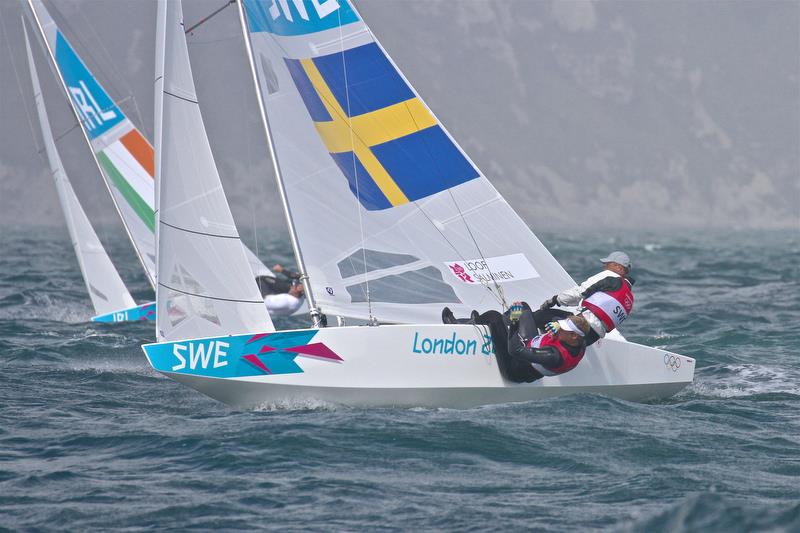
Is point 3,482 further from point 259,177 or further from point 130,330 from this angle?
point 259,177

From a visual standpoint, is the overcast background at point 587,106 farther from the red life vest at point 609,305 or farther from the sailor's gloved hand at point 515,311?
the red life vest at point 609,305

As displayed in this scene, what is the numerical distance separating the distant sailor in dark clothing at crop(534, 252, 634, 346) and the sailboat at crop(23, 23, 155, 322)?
904cm

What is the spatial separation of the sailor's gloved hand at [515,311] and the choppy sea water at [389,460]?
2.54 ft

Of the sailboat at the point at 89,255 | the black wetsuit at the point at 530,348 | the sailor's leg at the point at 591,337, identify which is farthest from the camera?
the sailboat at the point at 89,255

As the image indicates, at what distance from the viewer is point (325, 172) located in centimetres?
1052

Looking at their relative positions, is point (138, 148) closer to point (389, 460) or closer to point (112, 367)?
point (112, 367)

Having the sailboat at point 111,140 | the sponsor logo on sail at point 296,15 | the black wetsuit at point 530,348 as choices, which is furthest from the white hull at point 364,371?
the sailboat at point 111,140

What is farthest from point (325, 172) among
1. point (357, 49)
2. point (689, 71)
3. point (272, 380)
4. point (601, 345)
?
Answer: point (689, 71)

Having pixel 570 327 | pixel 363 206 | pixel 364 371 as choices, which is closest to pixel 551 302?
pixel 570 327

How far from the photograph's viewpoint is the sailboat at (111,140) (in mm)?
17812

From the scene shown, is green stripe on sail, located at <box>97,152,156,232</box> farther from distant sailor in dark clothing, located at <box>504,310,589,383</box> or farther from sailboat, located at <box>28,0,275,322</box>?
distant sailor in dark clothing, located at <box>504,310,589,383</box>

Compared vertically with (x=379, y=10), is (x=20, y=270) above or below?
below

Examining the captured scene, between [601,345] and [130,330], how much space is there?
803 cm

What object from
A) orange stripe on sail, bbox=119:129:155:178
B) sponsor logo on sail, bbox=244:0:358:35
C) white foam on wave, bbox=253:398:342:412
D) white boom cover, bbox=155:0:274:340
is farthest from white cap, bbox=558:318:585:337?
orange stripe on sail, bbox=119:129:155:178
